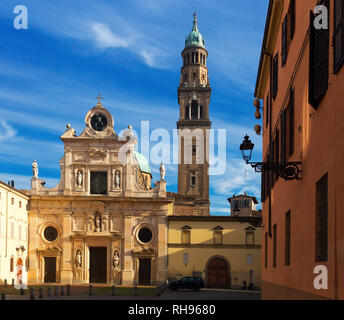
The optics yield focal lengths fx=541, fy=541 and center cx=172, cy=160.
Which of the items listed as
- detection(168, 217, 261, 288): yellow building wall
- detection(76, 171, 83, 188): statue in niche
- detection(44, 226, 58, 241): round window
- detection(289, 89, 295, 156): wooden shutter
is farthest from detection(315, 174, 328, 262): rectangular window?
detection(44, 226, 58, 241): round window

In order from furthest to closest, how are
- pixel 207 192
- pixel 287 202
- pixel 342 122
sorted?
pixel 207 192 → pixel 287 202 → pixel 342 122

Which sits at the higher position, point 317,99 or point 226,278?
point 317,99

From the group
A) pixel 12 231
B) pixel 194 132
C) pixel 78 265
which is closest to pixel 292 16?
pixel 12 231

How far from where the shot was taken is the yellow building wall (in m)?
52.9

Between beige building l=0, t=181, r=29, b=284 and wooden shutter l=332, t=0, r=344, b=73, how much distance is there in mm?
40761

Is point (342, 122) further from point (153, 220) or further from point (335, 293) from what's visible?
point (153, 220)

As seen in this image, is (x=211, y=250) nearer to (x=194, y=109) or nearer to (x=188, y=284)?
(x=188, y=284)

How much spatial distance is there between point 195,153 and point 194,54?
1730cm

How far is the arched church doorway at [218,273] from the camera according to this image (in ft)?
174

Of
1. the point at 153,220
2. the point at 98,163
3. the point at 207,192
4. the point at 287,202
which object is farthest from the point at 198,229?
the point at 287,202

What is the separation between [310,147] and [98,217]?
149 feet

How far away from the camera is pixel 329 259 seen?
8.73 m

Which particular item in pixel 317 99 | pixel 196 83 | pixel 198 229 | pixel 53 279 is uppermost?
pixel 196 83

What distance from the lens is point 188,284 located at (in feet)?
157
